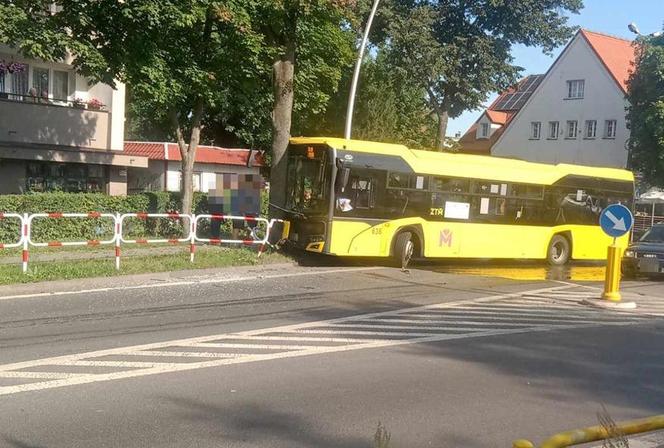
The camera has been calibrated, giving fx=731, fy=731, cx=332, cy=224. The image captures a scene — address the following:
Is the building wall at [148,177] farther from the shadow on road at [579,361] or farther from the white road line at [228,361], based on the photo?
the shadow on road at [579,361]

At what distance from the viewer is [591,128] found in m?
48.2

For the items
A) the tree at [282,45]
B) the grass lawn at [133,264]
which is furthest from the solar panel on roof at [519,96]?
the grass lawn at [133,264]

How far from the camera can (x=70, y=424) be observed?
5719 millimetres

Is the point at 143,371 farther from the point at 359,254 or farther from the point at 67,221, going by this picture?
the point at 67,221

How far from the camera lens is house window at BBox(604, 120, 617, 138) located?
153 feet

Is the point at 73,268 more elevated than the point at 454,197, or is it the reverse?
the point at 454,197

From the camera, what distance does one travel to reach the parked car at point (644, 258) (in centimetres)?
1866

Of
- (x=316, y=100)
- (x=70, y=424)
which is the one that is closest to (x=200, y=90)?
(x=316, y=100)

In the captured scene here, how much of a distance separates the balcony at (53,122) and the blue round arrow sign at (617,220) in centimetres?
1696

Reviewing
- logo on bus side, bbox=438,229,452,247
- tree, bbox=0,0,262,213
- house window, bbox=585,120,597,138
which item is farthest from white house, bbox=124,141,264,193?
house window, bbox=585,120,597,138

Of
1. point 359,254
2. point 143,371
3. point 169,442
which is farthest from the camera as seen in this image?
point 359,254

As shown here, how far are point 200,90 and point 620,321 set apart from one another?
41.6ft

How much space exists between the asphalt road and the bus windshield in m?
3.96

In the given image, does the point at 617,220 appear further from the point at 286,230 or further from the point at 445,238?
the point at 286,230
